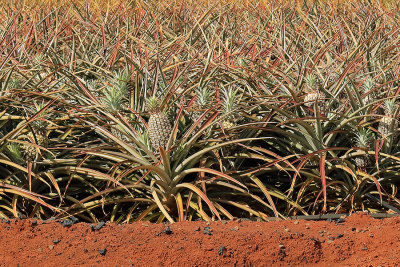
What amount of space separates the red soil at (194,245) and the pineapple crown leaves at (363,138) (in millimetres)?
608

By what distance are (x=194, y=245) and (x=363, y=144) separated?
1.22 m

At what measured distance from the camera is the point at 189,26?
536cm

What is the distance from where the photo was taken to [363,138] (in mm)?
3232

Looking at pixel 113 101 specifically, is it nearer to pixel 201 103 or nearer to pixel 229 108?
pixel 201 103

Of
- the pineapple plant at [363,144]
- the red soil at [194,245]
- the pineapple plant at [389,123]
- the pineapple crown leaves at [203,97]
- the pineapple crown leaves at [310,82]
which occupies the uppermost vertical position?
the pineapple crown leaves at [310,82]

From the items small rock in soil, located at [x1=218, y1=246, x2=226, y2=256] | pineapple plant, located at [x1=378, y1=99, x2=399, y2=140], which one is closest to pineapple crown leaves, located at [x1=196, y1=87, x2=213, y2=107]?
pineapple plant, located at [x1=378, y1=99, x2=399, y2=140]

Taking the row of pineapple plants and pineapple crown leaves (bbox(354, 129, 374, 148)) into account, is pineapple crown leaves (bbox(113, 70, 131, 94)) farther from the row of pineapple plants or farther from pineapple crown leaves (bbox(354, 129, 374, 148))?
pineapple crown leaves (bbox(354, 129, 374, 148))

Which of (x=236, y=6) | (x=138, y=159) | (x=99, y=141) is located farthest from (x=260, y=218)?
(x=236, y=6)

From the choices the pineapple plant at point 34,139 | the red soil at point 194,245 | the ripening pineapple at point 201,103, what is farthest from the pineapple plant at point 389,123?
the pineapple plant at point 34,139

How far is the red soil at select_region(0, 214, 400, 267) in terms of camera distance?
8.11 feet

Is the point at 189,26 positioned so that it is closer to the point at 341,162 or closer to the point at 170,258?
the point at 341,162

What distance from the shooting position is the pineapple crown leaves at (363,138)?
323 cm

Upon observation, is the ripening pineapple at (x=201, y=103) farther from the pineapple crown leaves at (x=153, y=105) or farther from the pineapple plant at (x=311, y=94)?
the pineapple plant at (x=311, y=94)

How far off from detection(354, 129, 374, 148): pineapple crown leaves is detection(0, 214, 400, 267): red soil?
61 centimetres
